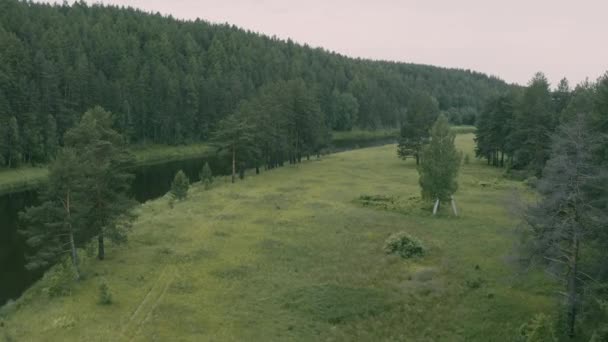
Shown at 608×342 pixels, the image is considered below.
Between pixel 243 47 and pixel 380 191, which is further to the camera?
pixel 243 47

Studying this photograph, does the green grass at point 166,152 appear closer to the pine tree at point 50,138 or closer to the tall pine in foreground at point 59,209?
the pine tree at point 50,138

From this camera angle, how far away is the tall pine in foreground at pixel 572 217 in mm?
21297

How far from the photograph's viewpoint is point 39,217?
3316 cm

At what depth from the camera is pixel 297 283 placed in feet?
108

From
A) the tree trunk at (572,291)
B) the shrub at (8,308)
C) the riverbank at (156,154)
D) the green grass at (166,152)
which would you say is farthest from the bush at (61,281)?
the green grass at (166,152)

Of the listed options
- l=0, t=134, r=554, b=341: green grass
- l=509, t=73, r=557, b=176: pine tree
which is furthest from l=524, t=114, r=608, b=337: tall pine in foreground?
l=509, t=73, r=557, b=176: pine tree

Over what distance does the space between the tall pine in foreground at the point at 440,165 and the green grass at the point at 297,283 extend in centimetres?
274

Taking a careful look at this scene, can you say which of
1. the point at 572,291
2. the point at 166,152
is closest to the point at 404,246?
the point at 572,291

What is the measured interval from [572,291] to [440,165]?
2589 cm

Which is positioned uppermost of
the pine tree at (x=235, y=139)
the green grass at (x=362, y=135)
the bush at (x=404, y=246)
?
the pine tree at (x=235, y=139)

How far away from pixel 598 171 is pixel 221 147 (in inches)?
2173

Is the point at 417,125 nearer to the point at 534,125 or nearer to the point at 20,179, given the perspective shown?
the point at 534,125

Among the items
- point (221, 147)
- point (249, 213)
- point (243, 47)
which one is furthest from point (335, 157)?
point (243, 47)

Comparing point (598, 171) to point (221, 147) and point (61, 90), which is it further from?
point (61, 90)
